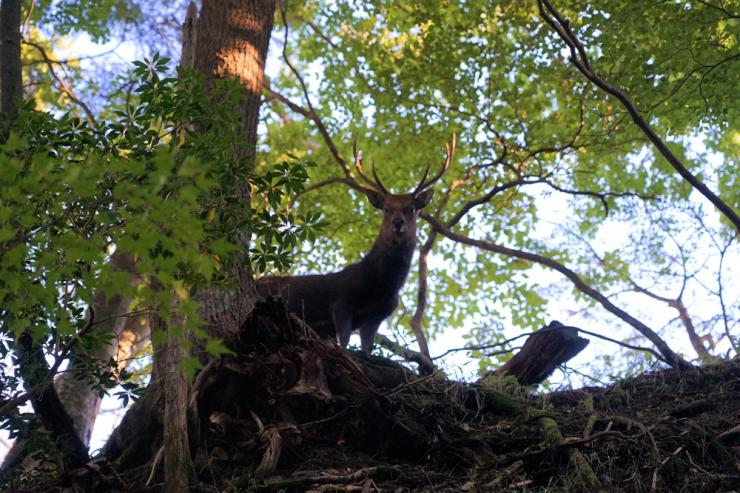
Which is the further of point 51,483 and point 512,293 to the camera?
point 512,293

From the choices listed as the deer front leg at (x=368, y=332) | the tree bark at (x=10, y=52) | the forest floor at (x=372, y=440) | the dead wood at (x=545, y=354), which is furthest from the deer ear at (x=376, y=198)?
the tree bark at (x=10, y=52)

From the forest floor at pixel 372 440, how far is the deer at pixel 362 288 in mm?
2683

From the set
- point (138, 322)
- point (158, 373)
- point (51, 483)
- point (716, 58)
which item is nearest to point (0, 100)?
point (158, 373)

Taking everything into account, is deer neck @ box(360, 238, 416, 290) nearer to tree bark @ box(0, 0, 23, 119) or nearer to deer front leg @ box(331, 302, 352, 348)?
deer front leg @ box(331, 302, 352, 348)

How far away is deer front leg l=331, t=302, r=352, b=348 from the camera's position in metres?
8.34

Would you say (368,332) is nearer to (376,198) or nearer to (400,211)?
(400,211)

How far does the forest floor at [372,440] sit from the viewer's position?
15.3ft

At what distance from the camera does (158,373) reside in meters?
5.77

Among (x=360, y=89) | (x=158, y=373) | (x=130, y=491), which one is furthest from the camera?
(x=360, y=89)

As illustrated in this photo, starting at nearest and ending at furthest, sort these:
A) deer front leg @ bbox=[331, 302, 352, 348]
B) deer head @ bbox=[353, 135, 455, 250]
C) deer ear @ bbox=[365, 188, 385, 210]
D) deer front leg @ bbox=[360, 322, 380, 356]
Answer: deer front leg @ bbox=[331, 302, 352, 348] < deer front leg @ bbox=[360, 322, 380, 356] < deer head @ bbox=[353, 135, 455, 250] < deer ear @ bbox=[365, 188, 385, 210]

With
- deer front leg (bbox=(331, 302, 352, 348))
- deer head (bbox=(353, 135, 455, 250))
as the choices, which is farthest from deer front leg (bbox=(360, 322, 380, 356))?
deer head (bbox=(353, 135, 455, 250))

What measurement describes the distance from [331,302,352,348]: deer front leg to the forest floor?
2440mm

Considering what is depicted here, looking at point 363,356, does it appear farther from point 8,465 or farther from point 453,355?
point 8,465

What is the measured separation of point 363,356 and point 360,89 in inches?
352
